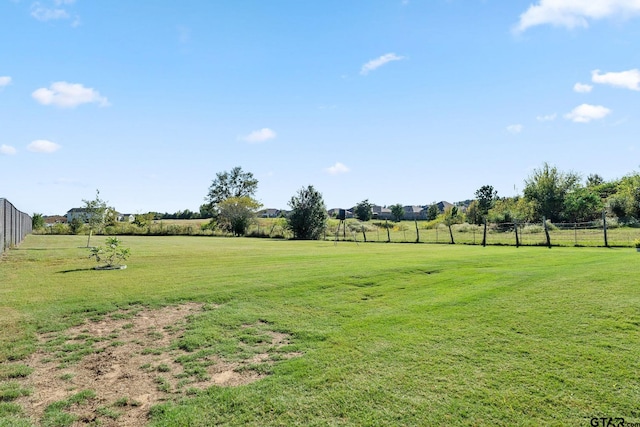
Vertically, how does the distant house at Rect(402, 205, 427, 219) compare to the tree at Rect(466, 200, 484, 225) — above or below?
above

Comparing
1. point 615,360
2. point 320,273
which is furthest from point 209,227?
point 615,360

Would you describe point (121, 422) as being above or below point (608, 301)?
below

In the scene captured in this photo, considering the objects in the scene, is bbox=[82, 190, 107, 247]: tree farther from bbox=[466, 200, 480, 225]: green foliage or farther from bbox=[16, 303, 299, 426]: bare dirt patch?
bbox=[466, 200, 480, 225]: green foliage

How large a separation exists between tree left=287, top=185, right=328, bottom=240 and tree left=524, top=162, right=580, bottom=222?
92.3 feet

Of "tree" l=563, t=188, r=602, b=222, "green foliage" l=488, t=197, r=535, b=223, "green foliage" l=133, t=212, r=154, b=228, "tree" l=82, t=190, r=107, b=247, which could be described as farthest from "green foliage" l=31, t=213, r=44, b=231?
"tree" l=563, t=188, r=602, b=222

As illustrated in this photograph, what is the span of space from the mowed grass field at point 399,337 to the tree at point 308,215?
32.2 metres

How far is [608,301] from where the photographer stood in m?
7.32

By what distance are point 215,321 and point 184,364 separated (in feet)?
6.02

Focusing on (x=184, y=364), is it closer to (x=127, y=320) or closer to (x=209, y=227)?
(x=127, y=320)

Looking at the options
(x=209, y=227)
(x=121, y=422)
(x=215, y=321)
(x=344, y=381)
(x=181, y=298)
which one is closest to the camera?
(x=121, y=422)

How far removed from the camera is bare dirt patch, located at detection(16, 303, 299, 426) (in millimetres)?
4242

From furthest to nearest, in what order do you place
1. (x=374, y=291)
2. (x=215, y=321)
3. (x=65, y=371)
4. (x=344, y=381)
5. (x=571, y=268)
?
(x=571, y=268) → (x=374, y=291) → (x=215, y=321) → (x=65, y=371) → (x=344, y=381)

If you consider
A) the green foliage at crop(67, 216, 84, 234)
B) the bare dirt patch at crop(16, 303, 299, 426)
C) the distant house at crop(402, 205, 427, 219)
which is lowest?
the bare dirt patch at crop(16, 303, 299, 426)

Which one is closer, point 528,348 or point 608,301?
point 528,348
